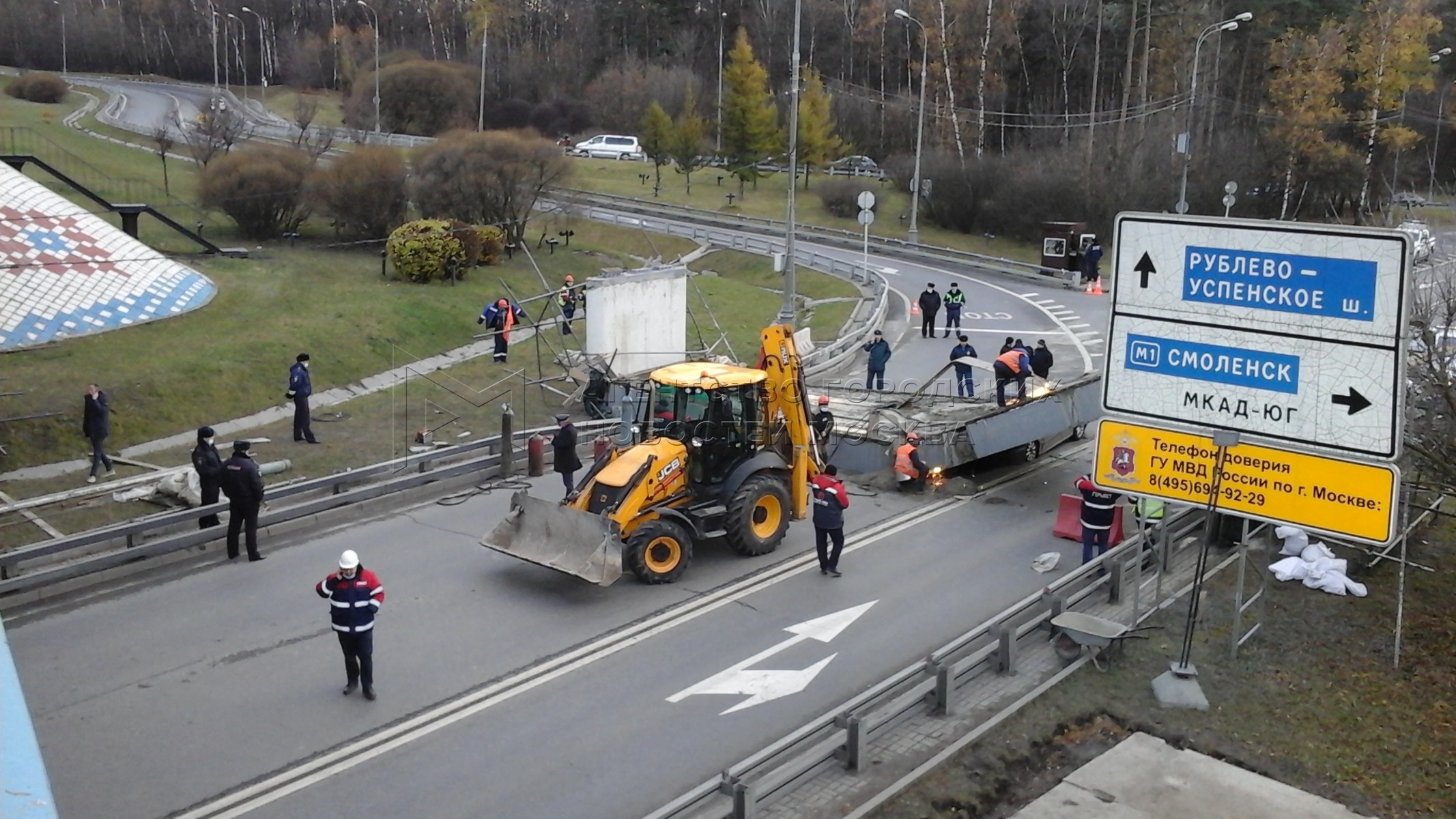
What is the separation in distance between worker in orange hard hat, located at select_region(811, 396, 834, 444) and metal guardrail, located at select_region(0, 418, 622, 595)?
3.69 m

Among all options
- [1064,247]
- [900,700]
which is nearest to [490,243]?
[1064,247]

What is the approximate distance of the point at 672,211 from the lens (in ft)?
180

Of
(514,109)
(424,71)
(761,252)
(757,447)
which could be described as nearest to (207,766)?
(757,447)

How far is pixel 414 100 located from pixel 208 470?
5563 cm

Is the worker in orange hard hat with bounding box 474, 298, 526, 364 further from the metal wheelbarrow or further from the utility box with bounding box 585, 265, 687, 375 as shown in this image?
the metal wheelbarrow

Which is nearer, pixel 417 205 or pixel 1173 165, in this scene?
pixel 417 205

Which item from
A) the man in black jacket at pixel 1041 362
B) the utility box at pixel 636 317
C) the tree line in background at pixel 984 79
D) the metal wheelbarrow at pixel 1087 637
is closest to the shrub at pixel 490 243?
the utility box at pixel 636 317

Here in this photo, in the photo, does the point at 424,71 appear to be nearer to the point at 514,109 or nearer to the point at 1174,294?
the point at 514,109

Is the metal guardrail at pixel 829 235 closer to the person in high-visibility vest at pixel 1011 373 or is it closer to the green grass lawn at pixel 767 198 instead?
the green grass lawn at pixel 767 198

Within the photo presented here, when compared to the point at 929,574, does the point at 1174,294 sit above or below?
above

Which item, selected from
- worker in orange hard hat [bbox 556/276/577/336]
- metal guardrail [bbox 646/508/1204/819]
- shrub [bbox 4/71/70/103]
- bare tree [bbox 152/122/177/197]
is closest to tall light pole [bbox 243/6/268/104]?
shrub [bbox 4/71/70/103]

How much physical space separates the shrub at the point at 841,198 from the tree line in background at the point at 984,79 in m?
3.37

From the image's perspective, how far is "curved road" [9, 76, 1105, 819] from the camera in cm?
980

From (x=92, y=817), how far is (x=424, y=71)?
2508 inches
